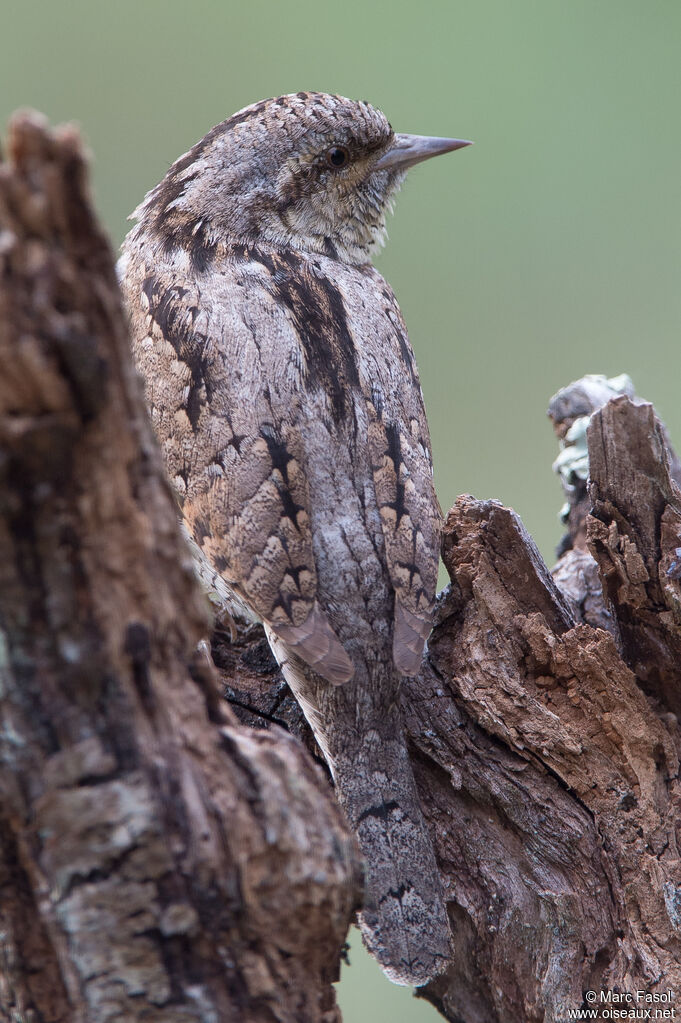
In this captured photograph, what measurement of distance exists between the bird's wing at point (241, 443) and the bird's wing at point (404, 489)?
0.64 ft

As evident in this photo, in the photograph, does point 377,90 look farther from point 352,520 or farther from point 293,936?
point 293,936

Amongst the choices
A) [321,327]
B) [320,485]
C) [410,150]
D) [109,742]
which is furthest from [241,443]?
[410,150]

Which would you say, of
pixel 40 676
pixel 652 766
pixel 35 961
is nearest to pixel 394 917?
pixel 652 766

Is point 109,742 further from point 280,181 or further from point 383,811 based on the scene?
point 280,181

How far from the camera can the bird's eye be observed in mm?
2762

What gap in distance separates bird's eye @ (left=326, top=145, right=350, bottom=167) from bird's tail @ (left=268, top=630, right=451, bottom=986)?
5.08 ft

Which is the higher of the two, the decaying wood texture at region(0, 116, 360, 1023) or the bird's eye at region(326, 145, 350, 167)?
the bird's eye at region(326, 145, 350, 167)

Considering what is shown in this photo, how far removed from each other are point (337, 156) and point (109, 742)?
7.30ft

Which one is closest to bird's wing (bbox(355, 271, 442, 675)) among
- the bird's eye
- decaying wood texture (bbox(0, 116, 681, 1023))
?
the bird's eye

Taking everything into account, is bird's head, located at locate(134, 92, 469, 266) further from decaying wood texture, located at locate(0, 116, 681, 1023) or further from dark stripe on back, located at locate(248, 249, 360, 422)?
decaying wood texture, located at locate(0, 116, 681, 1023)

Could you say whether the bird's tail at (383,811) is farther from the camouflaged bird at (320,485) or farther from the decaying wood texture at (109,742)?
the decaying wood texture at (109,742)

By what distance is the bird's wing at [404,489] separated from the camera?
2152mm

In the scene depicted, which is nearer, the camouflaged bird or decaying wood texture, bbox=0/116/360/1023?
decaying wood texture, bbox=0/116/360/1023

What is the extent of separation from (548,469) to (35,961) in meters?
4.34
